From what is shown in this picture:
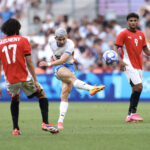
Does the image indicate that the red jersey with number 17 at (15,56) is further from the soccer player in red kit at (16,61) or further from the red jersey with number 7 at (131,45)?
the red jersey with number 7 at (131,45)

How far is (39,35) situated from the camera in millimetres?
24422

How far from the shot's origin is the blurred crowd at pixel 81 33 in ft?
73.8

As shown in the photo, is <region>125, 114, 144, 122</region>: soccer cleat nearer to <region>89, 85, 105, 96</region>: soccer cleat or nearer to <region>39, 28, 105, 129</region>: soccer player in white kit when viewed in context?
<region>39, 28, 105, 129</region>: soccer player in white kit

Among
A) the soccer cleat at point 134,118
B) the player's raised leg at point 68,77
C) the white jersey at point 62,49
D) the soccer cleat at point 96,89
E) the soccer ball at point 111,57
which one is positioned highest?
the white jersey at point 62,49

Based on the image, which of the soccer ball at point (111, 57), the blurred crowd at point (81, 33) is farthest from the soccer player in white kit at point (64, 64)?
the blurred crowd at point (81, 33)

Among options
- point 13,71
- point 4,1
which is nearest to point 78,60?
point 4,1

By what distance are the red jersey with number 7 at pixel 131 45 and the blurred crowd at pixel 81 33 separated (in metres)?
9.57

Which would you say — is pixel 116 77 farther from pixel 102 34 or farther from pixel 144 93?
pixel 102 34

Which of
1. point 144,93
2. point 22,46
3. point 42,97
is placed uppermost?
point 22,46

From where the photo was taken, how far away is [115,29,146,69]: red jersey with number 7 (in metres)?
12.0

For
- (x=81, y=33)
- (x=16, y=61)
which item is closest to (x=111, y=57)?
(x=16, y=61)

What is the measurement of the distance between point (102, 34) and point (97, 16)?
4.96 feet

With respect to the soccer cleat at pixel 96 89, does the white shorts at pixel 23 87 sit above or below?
above

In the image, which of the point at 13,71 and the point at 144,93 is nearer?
the point at 13,71
